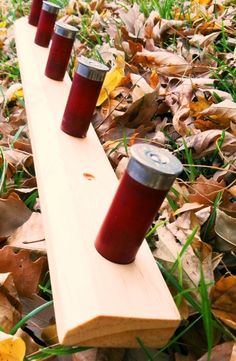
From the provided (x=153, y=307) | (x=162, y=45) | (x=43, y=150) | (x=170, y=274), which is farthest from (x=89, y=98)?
(x=162, y=45)

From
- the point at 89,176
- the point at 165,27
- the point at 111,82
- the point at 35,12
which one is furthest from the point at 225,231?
the point at 35,12

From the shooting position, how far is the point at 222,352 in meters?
0.82

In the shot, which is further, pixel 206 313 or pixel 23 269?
pixel 23 269

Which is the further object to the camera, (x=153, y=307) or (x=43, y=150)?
(x=43, y=150)

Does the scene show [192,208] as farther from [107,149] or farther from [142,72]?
[142,72]

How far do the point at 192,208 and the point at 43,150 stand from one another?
43 centimetres

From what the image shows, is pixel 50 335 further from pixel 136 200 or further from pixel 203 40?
pixel 203 40

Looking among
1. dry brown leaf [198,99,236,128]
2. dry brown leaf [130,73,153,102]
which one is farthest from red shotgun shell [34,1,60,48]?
dry brown leaf [198,99,236,128]

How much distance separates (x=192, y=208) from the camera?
3.49 ft

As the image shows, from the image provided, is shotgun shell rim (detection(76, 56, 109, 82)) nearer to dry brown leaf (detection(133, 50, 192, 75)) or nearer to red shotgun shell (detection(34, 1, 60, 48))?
dry brown leaf (detection(133, 50, 192, 75))

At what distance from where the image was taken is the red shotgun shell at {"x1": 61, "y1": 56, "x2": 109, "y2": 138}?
1.23m

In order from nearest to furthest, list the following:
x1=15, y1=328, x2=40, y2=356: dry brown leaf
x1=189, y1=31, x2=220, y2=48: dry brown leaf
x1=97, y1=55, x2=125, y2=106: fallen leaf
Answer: x1=15, y1=328, x2=40, y2=356: dry brown leaf < x1=97, y1=55, x2=125, y2=106: fallen leaf < x1=189, y1=31, x2=220, y2=48: dry brown leaf

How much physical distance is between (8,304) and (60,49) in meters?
1.06

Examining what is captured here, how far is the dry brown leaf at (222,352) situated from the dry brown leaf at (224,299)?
0.05 metres
